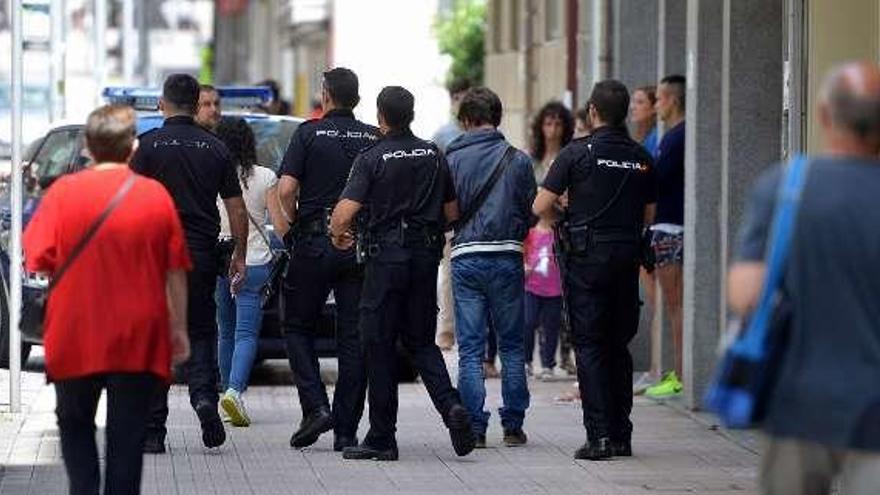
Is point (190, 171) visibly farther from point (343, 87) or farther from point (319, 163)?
point (343, 87)

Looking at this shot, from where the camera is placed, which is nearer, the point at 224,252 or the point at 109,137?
the point at 109,137

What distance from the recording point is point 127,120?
945 centimetres

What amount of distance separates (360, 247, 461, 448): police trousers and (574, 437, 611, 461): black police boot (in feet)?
2.32

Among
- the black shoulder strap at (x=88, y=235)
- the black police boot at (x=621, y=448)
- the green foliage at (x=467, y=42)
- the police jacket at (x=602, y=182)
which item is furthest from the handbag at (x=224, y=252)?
the green foliage at (x=467, y=42)

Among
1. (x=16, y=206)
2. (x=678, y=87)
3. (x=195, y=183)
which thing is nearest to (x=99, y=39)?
(x=678, y=87)

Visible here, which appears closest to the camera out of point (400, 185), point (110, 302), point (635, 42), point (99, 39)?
point (110, 302)

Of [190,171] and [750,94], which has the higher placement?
[750,94]

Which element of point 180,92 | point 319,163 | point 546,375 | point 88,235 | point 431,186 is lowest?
point 546,375

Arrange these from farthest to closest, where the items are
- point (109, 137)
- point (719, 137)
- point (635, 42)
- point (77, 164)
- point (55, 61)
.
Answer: point (55, 61) → point (635, 42) → point (77, 164) → point (719, 137) → point (109, 137)

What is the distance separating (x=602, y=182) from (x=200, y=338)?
213 centimetres

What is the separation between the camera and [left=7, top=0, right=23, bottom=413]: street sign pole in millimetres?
15156

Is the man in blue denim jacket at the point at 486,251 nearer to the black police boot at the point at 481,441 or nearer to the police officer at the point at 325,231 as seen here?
the black police boot at the point at 481,441

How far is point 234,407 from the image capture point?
14.5 m

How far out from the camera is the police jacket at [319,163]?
13.3 meters
